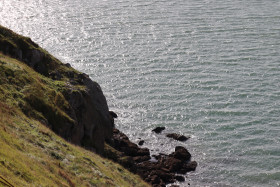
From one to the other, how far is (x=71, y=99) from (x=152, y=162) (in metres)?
13.7

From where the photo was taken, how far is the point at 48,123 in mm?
38062

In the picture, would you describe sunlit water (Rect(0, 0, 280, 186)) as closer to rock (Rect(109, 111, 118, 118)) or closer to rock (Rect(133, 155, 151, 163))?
rock (Rect(109, 111, 118, 118))

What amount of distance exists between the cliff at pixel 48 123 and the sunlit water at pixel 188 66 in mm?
11915

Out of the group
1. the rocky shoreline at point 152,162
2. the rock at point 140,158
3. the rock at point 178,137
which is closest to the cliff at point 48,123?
the rocky shoreline at point 152,162

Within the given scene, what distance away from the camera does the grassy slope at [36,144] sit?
78.8ft

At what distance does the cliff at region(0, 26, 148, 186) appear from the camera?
25.9 m

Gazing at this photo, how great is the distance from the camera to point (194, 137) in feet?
182

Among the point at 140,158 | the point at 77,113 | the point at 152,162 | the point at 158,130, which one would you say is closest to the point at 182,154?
the point at 152,162

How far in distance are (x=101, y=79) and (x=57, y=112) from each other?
31.8m

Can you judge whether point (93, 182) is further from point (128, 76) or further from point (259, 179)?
point (128, 76)

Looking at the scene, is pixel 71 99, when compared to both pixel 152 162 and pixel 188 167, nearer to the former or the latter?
pixel 152 162

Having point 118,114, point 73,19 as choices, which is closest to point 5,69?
point 118,114

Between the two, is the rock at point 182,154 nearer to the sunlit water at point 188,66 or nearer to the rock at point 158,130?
the sunlit water at point 188,66

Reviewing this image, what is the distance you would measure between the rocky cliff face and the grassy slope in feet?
1.53
